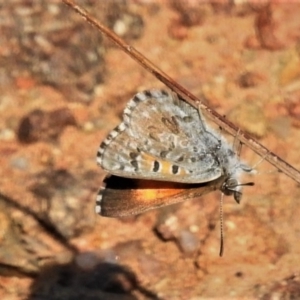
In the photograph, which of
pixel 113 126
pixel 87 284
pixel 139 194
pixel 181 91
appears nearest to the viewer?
pixel 181 91

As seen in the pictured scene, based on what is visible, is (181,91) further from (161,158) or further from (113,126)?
(113,126)

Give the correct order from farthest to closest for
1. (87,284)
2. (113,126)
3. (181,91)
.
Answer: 1. (113,126)
2. (87,284)
3. (181,91)

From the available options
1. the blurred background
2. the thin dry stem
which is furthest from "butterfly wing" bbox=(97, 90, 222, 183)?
the blurred background

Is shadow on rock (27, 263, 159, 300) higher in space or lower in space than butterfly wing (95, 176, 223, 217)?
higher

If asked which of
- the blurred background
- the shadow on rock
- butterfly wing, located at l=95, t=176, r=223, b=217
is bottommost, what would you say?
butterfly wing, located at l=95, t=176, r=223, b=217

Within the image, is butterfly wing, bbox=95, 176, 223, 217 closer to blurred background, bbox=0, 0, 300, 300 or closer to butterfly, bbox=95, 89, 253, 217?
butterfly, bbox=95, 89, 253, 217

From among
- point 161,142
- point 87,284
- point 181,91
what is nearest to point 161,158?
point 161,142

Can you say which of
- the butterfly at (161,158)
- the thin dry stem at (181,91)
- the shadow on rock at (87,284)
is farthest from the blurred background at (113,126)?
the thin dry stem at (181,91)
